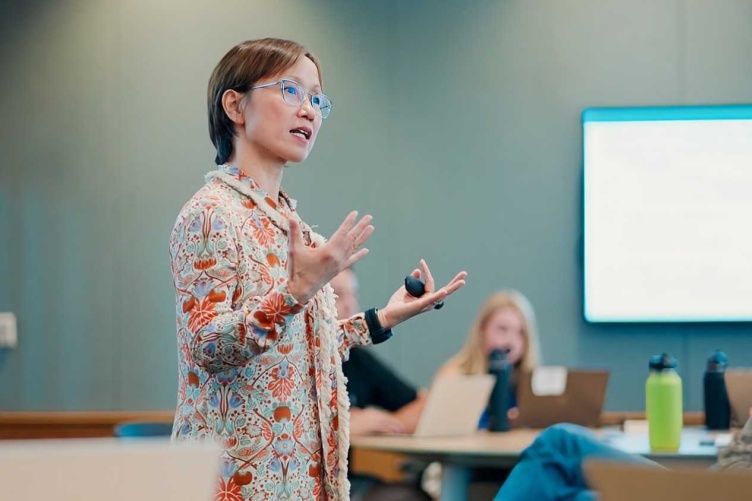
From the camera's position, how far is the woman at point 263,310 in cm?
157

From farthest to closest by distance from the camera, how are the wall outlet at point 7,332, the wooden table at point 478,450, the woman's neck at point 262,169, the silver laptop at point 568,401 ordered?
the wall outlet at point 7,332 < the silver laptop at point 568,401 < the wooden table at point 478,450 < the woman's neck at point 262,169

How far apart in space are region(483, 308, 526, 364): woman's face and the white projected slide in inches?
38.4

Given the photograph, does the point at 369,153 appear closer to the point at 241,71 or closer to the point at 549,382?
the point at 549,382

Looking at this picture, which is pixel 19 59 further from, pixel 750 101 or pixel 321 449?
pixel 321 449

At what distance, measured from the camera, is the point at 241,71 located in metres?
1.88

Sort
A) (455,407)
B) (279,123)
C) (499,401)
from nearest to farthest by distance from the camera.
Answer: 1. (279,123)
2. (455,407)
3. (499,401)

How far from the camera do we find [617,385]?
5262mm

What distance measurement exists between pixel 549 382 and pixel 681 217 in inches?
65.2

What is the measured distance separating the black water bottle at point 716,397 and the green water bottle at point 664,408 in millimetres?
650

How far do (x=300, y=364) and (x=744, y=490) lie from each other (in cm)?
85

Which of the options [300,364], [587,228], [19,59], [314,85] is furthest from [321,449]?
[19,59]

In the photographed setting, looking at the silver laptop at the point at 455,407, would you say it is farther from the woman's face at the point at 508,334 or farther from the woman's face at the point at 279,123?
the woman's face at the point at 279,123

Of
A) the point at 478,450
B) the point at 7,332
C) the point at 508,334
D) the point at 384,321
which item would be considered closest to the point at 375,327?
the point at 384,321

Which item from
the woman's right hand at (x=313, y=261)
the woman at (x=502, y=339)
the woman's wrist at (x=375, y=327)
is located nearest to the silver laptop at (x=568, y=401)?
the woman at (x=502, y=339)
